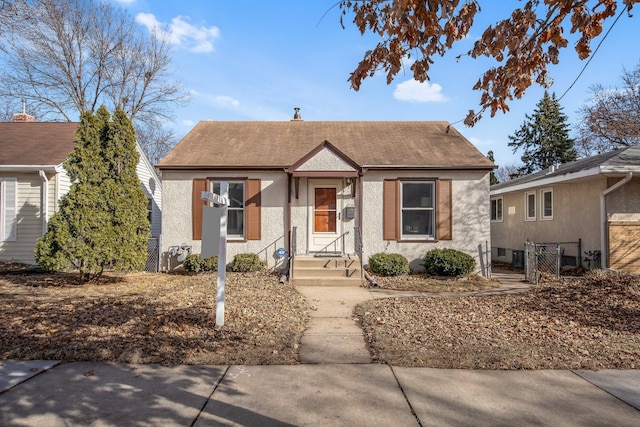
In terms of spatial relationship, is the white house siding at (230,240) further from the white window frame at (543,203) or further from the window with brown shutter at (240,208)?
the white window frame at (543,203)

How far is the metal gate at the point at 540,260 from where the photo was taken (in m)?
10.2

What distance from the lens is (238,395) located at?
11.6ft

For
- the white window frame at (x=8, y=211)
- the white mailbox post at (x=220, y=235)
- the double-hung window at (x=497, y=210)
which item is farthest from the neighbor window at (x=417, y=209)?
the white window frame at (x=8, y=211)

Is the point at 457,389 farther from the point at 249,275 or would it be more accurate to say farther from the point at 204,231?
the point at 249,275

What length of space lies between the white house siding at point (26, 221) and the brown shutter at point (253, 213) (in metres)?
6.27

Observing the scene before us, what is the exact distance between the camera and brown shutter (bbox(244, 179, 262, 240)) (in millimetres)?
11422

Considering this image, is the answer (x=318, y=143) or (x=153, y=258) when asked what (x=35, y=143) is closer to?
(x=153, y=258)

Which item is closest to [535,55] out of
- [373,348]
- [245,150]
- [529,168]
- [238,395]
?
[373,348]

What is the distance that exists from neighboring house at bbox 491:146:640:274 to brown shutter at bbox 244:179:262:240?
9.41 meters

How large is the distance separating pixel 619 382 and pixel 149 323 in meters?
5.73

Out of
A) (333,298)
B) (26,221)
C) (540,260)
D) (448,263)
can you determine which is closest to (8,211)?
(26,221)

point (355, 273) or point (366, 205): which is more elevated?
point (366, 205)

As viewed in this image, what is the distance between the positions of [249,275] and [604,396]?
8.31 meters

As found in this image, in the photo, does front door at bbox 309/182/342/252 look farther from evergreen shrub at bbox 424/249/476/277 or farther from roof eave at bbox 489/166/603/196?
roof eave at bbox 489/166/603/196
